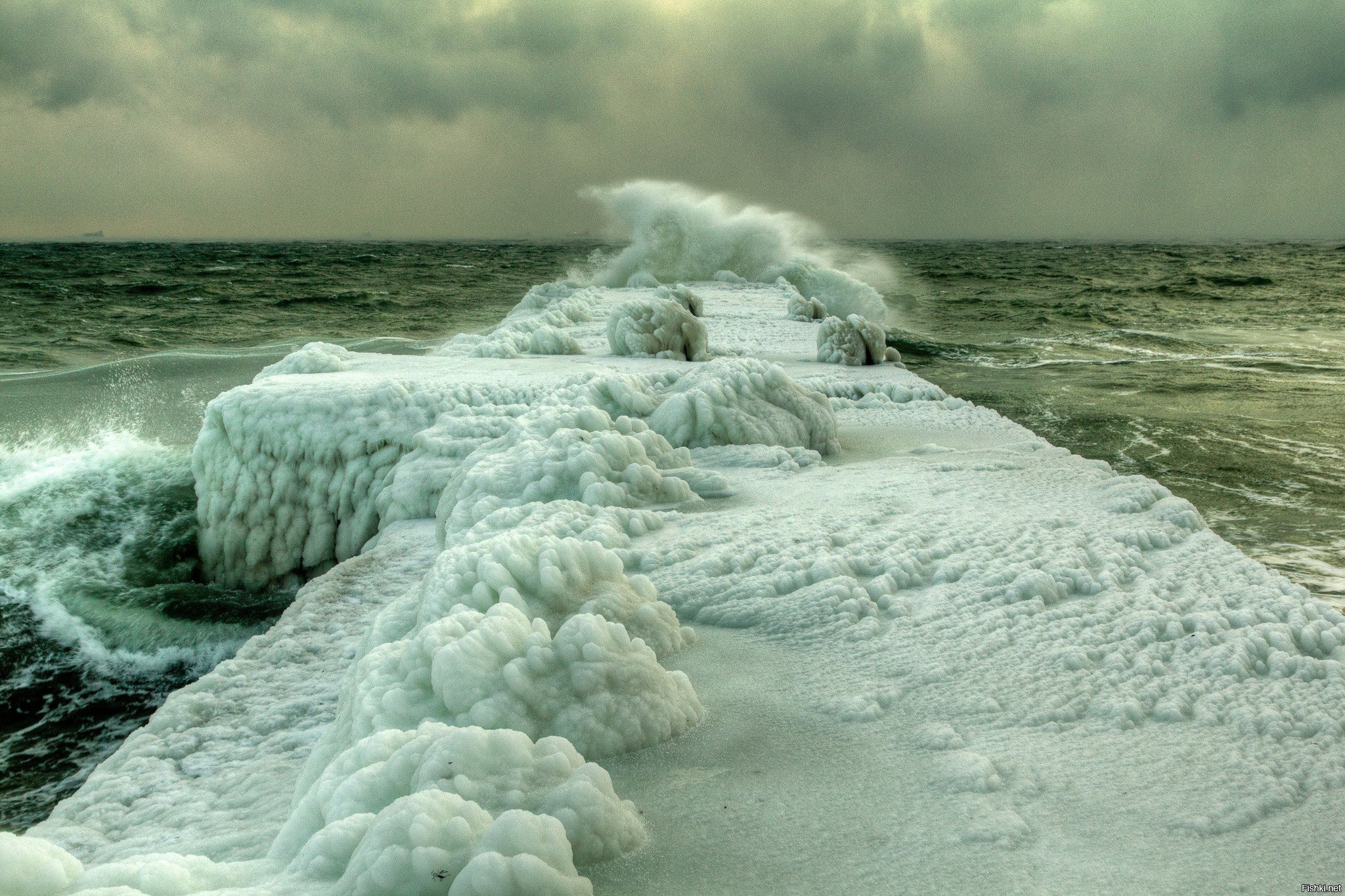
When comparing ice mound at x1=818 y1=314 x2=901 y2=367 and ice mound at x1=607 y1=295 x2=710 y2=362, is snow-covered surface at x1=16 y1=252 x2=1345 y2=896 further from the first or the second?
ice mound at x1=818 y1=314 x2=901 y2=367

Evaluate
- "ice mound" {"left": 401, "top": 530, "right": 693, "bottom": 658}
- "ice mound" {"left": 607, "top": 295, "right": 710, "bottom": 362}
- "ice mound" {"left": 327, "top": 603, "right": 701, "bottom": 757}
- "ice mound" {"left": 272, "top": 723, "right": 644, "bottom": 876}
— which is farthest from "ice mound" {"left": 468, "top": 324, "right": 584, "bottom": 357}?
"ice mound" {"left": 272, "top": 723, "right": 644, "bottom": 876}

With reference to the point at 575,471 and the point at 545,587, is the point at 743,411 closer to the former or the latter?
the point at 575,471

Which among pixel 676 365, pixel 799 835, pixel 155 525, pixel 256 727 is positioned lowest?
pixel 155 525

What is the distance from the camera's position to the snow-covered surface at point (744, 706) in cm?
115

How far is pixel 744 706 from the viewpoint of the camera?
1.62 m

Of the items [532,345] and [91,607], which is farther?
[532,345]

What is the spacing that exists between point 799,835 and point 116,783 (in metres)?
1.23

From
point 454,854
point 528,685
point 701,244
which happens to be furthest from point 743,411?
point 701,244

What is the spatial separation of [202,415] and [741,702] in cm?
567

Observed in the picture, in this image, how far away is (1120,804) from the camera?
1.33 metres

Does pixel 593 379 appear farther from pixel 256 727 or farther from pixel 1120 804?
pixel 1120 804

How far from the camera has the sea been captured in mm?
3250

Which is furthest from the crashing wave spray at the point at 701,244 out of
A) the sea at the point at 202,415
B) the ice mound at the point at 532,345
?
the ice mound at the point at 532,345

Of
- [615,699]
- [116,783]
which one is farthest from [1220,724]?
[116,783]
